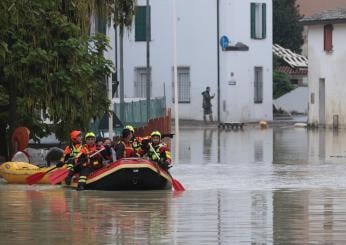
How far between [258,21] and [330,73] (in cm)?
627

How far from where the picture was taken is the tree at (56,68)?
3036 centimetres

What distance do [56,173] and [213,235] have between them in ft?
35.8

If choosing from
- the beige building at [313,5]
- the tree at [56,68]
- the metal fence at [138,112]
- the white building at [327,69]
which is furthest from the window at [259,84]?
the tree at [56,68]

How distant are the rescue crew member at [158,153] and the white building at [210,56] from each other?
38099 mm

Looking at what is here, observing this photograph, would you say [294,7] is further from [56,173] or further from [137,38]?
[56,173]

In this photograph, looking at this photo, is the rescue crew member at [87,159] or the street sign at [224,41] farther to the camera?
the street sign at [224,41]

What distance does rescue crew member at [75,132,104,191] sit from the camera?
90.2ft

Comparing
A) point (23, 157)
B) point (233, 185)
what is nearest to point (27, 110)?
point (23, 157)

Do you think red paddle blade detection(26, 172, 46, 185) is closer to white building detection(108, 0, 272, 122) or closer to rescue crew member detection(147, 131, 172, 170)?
rescue crew member detection(147, 131, 172, 170)

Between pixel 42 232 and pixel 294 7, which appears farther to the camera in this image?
pixel 294 7

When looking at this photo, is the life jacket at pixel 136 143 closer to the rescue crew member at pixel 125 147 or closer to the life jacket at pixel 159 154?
the rescue crew member at pixel 125 147

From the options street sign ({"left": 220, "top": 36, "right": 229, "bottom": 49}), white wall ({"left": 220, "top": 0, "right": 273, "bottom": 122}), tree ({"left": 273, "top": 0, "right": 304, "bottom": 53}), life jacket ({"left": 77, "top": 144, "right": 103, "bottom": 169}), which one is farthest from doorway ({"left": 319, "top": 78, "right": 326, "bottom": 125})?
life jacket ({"left": 77, "top": 144, "right": 103, "bottom": 169})

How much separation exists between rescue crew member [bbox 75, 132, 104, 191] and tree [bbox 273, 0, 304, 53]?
56287mm

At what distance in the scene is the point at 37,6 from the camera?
25922mm
